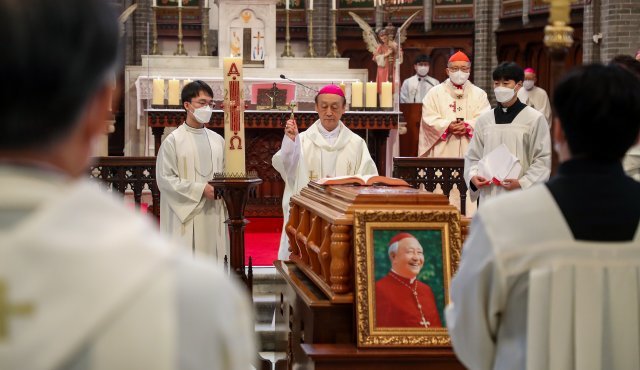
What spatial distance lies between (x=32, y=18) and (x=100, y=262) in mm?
275

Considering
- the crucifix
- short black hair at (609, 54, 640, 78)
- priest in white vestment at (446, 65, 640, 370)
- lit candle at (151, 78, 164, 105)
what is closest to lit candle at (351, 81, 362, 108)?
the crucifix

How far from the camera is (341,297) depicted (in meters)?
3.98

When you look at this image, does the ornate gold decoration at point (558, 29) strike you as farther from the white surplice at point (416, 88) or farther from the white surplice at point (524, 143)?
the white surplice at point (416, 88)

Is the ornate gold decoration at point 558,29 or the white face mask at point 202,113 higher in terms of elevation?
the ornate gold decoration at point 558,29

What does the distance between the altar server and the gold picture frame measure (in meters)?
5.92

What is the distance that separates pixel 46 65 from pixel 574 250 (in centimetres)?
151

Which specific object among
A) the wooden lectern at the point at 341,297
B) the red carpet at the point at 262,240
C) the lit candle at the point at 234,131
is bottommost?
the red carpet at the point at 262,240

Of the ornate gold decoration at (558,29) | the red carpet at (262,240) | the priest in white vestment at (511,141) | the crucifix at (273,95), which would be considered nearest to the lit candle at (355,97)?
the crucifix at (273,95)

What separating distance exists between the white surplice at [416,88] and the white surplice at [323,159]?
668 cm

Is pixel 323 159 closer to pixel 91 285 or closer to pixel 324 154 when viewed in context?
pixel 324 154

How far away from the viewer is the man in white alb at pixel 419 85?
13.7 m

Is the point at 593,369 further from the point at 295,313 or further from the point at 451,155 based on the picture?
the point at 451,155

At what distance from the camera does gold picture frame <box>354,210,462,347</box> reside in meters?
3.85

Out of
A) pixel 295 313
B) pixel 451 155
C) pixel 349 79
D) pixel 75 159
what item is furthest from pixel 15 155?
pixel 349 79
